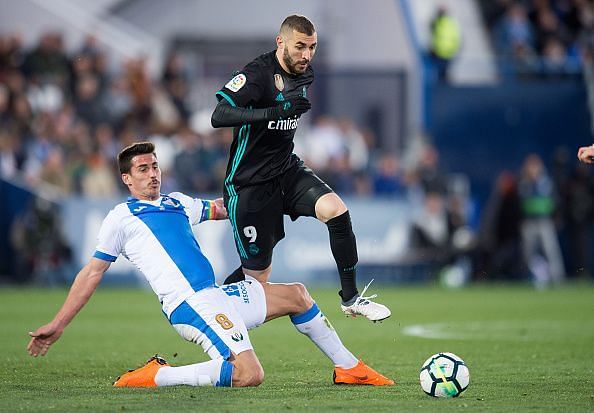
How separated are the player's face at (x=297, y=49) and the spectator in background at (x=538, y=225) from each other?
13.7 m

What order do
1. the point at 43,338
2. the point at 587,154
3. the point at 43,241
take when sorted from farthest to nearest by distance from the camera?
the point at 43,241 → the point at 587,154 → the point at 43,338

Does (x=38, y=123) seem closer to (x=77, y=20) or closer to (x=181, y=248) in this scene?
(x=77, y=20)

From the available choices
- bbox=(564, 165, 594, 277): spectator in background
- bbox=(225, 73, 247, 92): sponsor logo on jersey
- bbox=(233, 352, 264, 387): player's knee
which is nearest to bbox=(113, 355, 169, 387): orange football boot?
bbox=(233, 352, 264, 387): player's knee

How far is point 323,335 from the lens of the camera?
8.42 m

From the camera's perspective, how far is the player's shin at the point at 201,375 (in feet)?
25.9

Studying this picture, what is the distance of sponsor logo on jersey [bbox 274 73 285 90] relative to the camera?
8727 millimetres

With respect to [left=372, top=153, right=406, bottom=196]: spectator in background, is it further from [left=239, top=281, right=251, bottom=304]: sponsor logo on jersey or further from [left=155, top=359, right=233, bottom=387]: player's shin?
[left=155, top=359, right=233, bottom=387]: player's shin

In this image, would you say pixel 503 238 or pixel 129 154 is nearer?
pixel 129 154

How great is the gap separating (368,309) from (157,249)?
148 centimetres

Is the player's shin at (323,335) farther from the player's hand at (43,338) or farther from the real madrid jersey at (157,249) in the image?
the player's hand at (43,338)

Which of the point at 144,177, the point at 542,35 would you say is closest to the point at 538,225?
the point at 542,35

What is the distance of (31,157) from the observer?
798 inches

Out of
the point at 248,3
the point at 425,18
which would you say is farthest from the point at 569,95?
the point at 248,3

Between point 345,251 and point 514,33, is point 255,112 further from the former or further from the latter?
point 514,33
